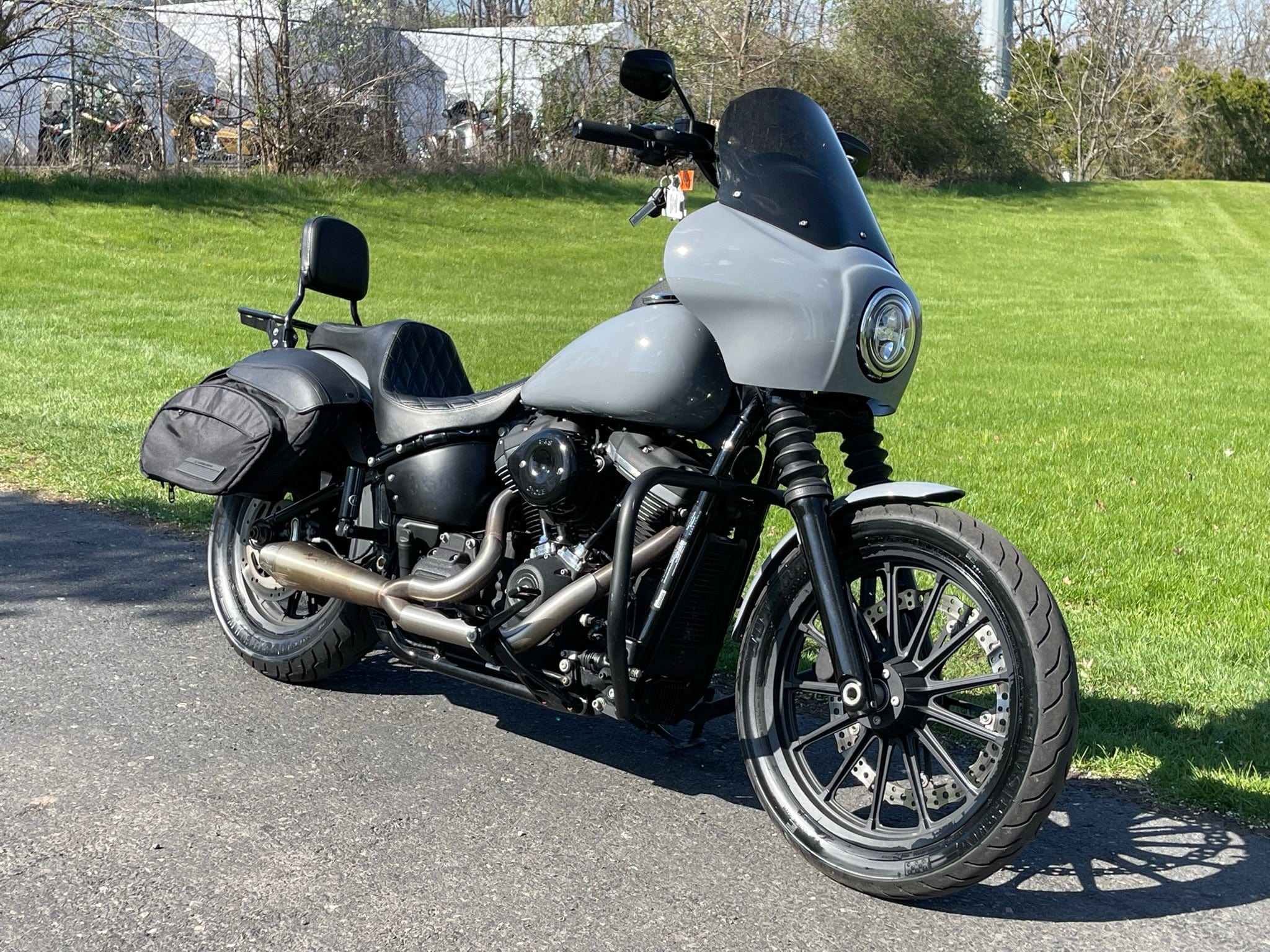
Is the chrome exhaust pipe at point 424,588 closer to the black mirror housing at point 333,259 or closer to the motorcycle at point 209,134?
the black mirror housing at point 333,259

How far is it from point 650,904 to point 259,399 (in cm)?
214

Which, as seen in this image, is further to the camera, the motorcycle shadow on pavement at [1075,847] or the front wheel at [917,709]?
the motorcycle shadow on pavement at [1075,847]

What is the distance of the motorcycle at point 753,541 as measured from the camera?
3250mm

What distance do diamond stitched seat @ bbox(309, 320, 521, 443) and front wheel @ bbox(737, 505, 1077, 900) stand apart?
1079 mm

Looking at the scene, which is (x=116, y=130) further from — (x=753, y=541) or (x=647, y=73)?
(x=753, y=541)

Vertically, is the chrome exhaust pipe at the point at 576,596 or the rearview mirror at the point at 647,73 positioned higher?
the rearview mirror at the point at 647,73

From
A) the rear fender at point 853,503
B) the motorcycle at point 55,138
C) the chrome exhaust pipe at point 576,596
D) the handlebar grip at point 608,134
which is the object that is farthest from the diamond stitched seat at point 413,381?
the motorcycle at point 55,138

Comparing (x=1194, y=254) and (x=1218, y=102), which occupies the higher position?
(x=1218, y=102)

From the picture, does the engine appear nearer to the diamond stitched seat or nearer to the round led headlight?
the diamond stitched seat

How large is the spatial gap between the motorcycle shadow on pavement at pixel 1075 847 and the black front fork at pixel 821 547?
1.77 feet

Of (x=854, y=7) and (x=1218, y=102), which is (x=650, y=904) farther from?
(x=1218, y=102)

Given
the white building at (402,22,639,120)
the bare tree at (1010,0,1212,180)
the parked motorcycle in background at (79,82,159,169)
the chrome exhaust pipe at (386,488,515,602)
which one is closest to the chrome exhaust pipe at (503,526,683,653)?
the chrome exhaust pipe at (386,488,515,602)

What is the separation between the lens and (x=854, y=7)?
3262 cm

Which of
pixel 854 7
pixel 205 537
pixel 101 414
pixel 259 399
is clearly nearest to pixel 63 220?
pixel 101 414
